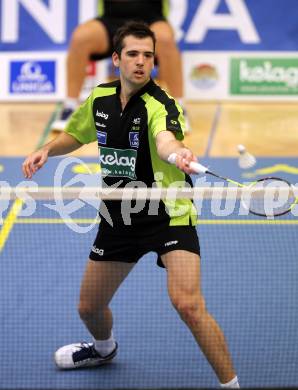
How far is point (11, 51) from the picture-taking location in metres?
12.5

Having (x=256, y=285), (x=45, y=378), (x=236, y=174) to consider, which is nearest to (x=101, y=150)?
(x=45, y=378)

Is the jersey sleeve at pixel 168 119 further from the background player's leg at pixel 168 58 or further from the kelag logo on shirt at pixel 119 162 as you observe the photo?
the background player's leg at pixel 168 58

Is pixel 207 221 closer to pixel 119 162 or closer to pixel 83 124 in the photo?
pixel 83 124

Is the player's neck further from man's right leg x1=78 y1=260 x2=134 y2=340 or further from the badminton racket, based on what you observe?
man's right leg x1=78 y1=260 x2=134 y2=340

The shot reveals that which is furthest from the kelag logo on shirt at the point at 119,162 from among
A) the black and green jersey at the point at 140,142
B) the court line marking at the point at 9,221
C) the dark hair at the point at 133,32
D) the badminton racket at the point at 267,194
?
the court line marking at the point at 9,221

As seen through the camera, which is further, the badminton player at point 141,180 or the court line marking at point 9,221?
the court line marking at point 9,221

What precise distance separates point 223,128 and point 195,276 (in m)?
6.31

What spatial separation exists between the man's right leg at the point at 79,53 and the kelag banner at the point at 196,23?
0.85 meters

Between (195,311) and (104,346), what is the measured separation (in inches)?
46.6

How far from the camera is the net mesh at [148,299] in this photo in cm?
616

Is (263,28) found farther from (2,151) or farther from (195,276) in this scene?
(195,276)

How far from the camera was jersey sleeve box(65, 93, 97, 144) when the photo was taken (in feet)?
19.6

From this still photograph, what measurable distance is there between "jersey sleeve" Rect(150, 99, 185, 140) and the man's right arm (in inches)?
28.2

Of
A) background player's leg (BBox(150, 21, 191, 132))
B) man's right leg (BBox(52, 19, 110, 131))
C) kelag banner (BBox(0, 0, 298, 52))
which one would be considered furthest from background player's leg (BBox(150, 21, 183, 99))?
kelag banner (BBox(0, 0, 298, 52))
